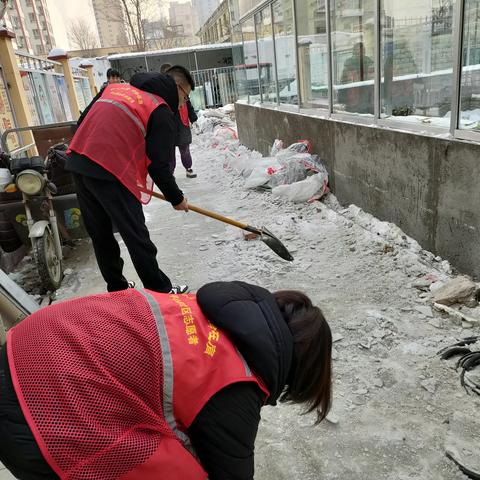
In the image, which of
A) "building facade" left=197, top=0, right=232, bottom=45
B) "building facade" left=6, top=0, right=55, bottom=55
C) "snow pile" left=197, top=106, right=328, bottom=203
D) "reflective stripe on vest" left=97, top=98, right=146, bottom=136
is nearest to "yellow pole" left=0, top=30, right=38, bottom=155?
"snow pile" left=197, top=106, right=328, bottom=203

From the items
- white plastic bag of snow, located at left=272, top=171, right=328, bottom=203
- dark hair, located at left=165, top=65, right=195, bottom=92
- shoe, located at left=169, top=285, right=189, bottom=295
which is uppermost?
dark hair, located at left=165, top=65, right=195, bottom=92

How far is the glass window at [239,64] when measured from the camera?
1038 centimetres

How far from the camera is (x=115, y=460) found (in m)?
1.15

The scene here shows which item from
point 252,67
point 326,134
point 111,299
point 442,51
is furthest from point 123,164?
point 252,67

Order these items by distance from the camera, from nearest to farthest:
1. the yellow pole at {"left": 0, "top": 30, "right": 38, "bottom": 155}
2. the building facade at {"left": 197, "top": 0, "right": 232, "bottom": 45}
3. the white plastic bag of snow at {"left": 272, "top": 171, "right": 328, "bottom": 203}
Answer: the white plastic bag of snow at {"left": 272, "top": 171, "right": 328, "bottom": 203}
the yellow pole at {"left": 0, "top": 30, "right": 38, "bottom": 155}
the building facade at {"left": 197, "top": 0, "right": 232, "bottom": 45}

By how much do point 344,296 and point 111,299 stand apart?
2.46 metres

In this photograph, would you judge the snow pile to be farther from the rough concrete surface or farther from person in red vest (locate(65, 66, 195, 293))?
person in red vest (locate(65, 66, 195, 293))

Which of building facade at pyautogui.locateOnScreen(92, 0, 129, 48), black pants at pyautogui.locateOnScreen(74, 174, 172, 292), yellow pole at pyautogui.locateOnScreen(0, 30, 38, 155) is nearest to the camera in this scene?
black pants at pyautogui.locateOnScreen(74, 174, 172, 292)

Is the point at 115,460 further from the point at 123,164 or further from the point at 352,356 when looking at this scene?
the point at 123,164

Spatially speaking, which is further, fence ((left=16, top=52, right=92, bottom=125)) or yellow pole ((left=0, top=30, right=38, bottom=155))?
fence ((left=16, top=52, right=92, bottom=125))

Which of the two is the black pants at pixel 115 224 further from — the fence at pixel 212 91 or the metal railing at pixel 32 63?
the fence at pixel 212 91

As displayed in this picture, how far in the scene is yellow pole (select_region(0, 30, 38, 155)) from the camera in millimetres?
7397

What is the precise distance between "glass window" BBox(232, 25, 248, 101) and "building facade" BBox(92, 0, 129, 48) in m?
21.8

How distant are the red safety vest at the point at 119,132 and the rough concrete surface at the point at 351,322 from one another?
4.51ft
